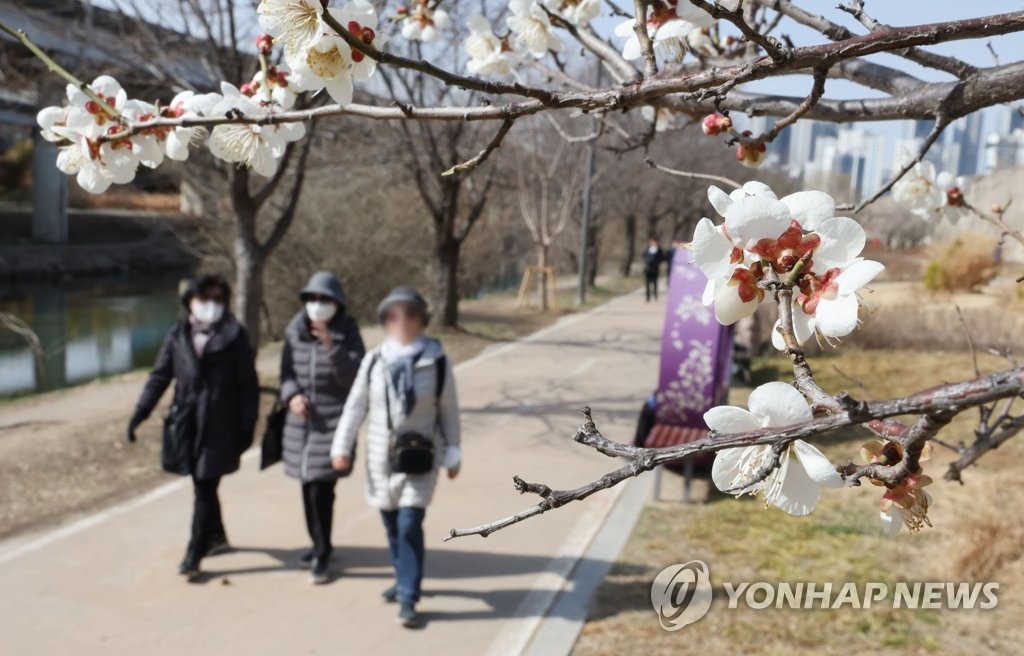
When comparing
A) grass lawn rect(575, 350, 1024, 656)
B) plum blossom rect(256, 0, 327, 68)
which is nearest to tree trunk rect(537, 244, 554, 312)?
grass lawn rect(575, 350, 1024, 656)

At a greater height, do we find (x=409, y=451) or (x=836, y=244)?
(x=836, y=244)

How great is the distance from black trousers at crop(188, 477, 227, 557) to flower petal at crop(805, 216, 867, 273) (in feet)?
14.2

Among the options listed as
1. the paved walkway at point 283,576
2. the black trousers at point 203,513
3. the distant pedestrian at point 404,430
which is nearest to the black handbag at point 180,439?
the black trousers at point 203,513

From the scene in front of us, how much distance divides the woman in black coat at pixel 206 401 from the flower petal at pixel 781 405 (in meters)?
4.24

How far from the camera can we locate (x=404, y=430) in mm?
4469

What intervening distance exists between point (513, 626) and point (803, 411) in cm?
367

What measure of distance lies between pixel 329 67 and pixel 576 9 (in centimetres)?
118

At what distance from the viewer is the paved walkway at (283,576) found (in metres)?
4.23

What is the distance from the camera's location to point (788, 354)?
46.3 inches

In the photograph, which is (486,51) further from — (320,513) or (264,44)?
(320,513)

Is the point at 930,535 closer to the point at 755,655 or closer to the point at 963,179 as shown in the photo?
the point at 755,655

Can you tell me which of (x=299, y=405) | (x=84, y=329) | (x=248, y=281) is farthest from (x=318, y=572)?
(x=84, y=329)

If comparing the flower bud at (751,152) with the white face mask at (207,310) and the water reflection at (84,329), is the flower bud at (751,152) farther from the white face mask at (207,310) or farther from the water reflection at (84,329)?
the water reflection at (84,329)

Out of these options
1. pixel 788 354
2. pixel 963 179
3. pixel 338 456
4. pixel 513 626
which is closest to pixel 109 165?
pixel 788 354
